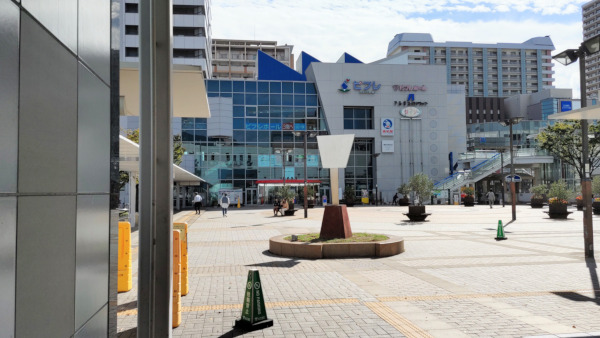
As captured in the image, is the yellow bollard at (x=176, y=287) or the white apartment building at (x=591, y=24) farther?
the white apartment building at (x=591, y=24)

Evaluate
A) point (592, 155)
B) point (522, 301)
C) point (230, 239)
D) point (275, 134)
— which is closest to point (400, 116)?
point (275, 134)

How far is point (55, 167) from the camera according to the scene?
109 inches

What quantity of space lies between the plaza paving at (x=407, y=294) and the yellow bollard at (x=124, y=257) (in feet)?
0.63

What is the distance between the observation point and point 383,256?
12195 mm

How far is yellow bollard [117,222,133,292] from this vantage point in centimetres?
793

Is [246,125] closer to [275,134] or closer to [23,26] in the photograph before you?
[275,134]

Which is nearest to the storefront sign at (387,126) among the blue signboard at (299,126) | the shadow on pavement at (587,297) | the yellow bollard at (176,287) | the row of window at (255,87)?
the blue signboard at (299,126)

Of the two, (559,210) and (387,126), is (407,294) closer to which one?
(559,210)

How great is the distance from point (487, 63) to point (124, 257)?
5300 inches

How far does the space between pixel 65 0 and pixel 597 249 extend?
14.5m

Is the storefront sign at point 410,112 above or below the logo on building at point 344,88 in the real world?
below

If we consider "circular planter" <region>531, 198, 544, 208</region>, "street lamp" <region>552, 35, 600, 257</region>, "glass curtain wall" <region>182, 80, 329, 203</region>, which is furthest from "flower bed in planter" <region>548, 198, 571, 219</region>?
"glass curtain wall" <region>182, 80, 329, 203</region>

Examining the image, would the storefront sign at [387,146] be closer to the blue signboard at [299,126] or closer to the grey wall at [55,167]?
the blue signboard at [299,126]

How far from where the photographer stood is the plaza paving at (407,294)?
19.6 ft
